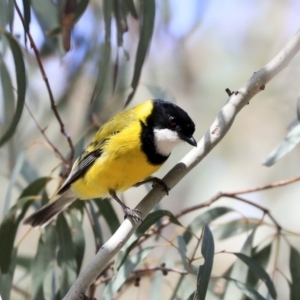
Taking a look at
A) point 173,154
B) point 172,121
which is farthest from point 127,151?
point 173,154

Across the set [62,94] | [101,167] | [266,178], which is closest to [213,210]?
[101,167]

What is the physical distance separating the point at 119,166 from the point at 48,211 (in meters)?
0.33

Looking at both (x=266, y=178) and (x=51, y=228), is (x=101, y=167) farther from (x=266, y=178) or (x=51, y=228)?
(x=266, y=178)

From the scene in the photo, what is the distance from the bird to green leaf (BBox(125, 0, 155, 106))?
0.22m

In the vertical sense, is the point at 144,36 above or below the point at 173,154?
below

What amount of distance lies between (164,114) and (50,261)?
0.54 metres

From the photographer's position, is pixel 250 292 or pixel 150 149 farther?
pixel 150 149

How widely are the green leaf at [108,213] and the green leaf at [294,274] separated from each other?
0.51m

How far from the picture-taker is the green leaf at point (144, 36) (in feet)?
4.67

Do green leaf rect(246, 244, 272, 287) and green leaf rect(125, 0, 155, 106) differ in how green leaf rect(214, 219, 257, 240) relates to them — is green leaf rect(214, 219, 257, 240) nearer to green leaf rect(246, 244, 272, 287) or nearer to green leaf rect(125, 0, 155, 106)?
green leaf rect(246, 244, 272, 287)

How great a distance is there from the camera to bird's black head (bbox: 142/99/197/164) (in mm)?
1608

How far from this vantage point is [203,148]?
1.22 meters

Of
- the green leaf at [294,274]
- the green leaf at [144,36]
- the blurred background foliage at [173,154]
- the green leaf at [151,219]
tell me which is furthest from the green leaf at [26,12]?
the green leaf at [294,274]

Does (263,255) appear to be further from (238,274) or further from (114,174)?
(114,174)
